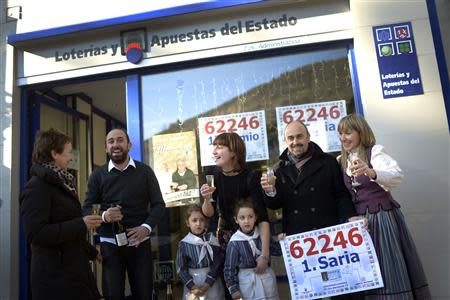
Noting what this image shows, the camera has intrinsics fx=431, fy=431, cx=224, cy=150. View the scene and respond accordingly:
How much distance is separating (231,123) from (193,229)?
156cm

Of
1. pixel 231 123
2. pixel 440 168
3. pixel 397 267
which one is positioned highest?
pixel 231 123

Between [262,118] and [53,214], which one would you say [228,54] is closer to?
[262,118]

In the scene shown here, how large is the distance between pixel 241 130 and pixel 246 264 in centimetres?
189

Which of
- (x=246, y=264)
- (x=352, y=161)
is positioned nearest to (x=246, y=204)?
(x=246, y=264)

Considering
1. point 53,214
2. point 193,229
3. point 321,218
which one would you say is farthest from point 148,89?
point 321,218

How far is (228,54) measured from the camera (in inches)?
191

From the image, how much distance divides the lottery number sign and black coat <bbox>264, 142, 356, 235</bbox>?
103 mm

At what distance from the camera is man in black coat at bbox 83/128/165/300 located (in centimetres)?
354

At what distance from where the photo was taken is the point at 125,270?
3.65m

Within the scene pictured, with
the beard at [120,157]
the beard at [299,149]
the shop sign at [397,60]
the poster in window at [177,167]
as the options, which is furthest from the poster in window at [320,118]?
the beard at [120,157]

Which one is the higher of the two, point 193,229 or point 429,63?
point 429,63

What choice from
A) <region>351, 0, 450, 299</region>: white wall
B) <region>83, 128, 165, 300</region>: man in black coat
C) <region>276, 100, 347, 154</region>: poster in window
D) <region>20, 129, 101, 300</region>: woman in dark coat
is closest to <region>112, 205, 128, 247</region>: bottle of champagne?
<region>83, 128, 165, 300</region>: man in black coat

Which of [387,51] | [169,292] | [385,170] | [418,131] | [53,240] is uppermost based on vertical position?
[387,51]

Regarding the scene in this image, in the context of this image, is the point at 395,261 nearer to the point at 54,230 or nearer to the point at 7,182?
the point at 54,230
